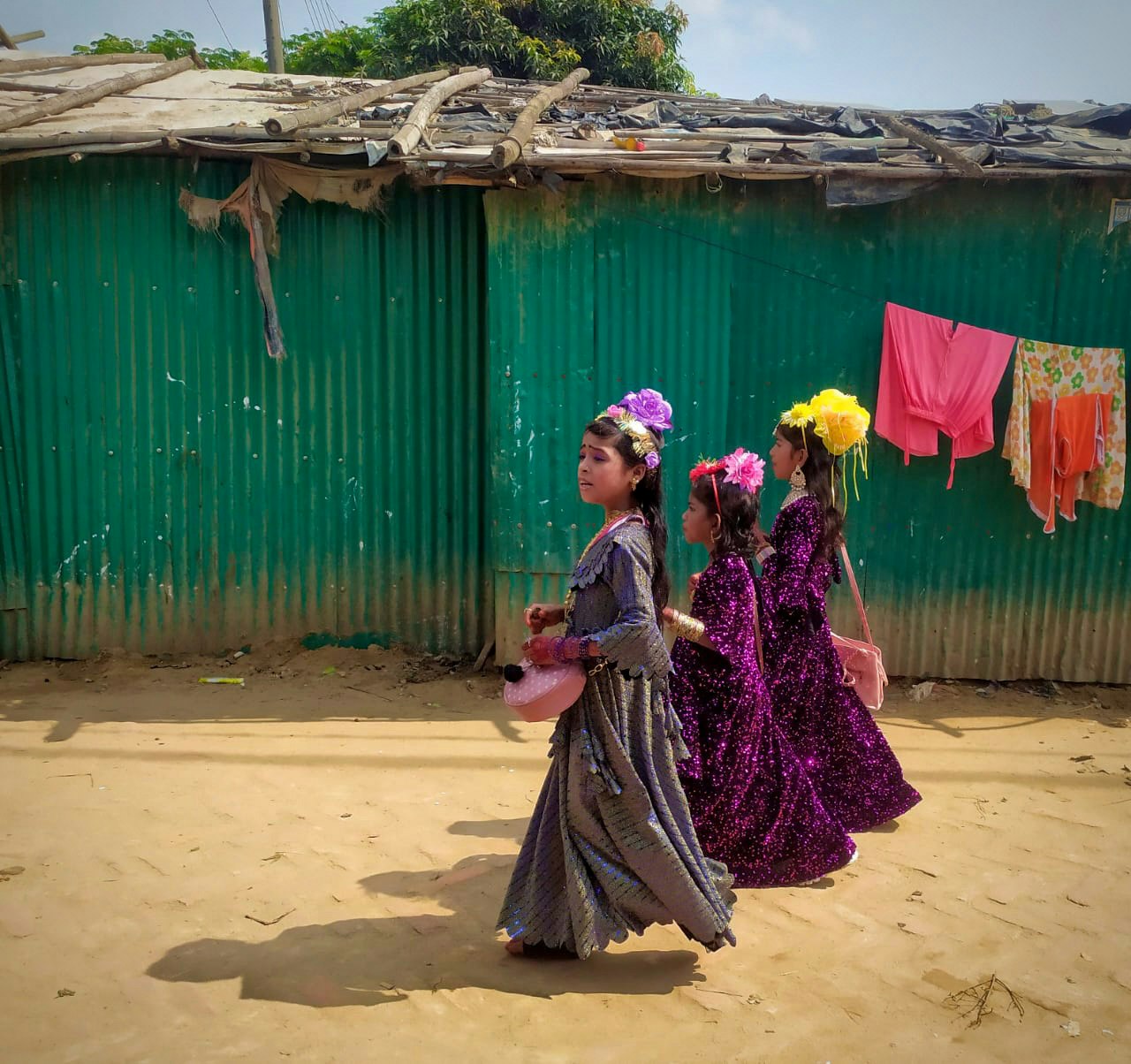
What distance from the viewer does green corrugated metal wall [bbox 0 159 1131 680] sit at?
6.35 metres

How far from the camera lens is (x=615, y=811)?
3143mm

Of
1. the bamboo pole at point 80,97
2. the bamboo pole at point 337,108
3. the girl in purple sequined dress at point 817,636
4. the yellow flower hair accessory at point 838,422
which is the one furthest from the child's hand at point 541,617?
the bamboo pole at point 80,97

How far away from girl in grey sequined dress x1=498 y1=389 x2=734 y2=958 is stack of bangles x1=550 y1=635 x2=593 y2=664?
0.03m

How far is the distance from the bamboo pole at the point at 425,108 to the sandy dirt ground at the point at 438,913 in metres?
3.05

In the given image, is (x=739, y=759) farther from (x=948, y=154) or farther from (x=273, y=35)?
(x=273, y=35)

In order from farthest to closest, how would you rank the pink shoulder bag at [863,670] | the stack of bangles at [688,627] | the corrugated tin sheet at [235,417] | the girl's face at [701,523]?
the corrugated tin sheet at [235,417], the pink shoulder bag at [863,670], the girl's face at [701,523], the stack of bangles at [688,627]

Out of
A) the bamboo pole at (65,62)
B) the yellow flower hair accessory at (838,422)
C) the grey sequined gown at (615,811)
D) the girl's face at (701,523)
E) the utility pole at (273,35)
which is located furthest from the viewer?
the utility pole at (273,35)

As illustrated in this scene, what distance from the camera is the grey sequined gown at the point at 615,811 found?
123 inches

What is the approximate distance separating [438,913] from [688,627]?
1299mm

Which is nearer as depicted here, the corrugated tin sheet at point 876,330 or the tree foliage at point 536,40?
the corrugated tin sheet at point 876,330

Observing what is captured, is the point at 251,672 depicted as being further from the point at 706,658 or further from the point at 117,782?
the point at 706,658

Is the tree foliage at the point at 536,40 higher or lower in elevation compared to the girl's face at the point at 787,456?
higher

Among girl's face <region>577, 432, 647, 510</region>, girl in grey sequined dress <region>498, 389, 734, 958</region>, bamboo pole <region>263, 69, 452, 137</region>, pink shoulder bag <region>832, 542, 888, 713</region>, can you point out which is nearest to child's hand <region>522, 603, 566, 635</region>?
girl in grey sequined dress <region>498, 389, 734, 958</region>

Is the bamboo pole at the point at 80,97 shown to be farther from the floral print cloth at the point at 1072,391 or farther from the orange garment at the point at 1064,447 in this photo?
the orange garment at the point at 1064,447
